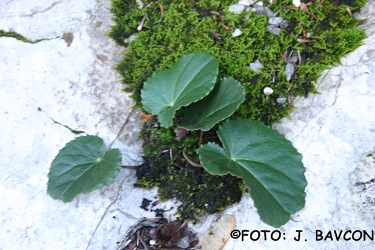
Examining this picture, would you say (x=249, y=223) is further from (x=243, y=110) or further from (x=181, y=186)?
(x=243, y=110)

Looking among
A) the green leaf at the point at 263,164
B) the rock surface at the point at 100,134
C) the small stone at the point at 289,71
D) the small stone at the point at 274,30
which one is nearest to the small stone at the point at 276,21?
the small stone at the point at 274,30

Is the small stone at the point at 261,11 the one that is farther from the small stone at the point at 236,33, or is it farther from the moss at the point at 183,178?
the moss at the point at 183,178

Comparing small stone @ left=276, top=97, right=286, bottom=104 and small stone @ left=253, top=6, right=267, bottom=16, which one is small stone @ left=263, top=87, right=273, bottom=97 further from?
small stone @ left=253, top=6, right=267, bottom=16

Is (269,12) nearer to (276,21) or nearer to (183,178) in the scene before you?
(276,21)

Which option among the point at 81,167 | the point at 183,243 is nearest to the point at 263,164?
the point at 183,243

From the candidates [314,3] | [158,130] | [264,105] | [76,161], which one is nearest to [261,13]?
[314,3]

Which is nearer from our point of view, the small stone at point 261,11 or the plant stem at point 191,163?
the plant stem at point 191,163

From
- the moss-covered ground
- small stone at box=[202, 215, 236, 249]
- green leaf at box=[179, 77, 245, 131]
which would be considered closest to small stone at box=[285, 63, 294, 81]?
the moss-covered ground
